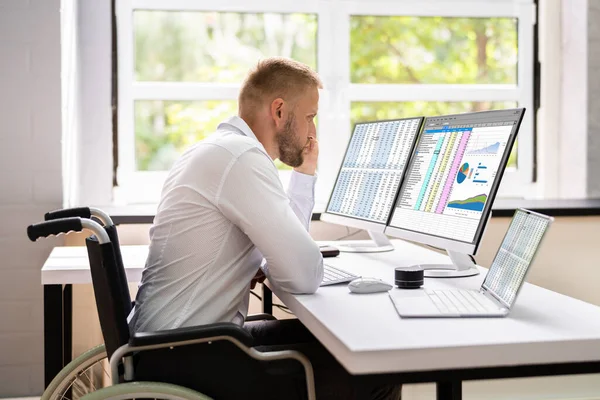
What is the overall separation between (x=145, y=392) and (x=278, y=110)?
0.82m

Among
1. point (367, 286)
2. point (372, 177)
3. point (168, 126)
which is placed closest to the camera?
point (367, 286)

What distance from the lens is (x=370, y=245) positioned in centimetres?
265

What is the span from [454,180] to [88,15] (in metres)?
1.91

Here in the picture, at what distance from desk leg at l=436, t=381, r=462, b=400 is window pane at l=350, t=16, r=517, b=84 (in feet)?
7.35

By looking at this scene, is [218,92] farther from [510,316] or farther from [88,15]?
[510,316]

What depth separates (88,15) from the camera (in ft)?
10.6

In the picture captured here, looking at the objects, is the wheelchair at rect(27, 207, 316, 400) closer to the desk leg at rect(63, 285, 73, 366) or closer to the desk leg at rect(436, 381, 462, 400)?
the desk leg at rect(436, 381, 462, 400)

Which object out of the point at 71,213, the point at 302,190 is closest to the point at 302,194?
the point at 302,190

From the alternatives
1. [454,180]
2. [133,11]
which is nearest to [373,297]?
[454,180]

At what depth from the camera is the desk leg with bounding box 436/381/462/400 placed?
4.43 feet

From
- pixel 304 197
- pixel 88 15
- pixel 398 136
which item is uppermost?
pixel 88 15

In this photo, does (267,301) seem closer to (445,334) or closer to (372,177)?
(372,177)

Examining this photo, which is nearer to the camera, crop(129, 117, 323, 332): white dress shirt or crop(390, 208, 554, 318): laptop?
crop(390, 208, 554, 318): laptop

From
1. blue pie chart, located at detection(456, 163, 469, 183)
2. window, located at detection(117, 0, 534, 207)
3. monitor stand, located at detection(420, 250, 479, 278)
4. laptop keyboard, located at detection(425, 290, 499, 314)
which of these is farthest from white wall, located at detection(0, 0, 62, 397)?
laptop keyboard, located at detection(425, 290, 499, 314)
